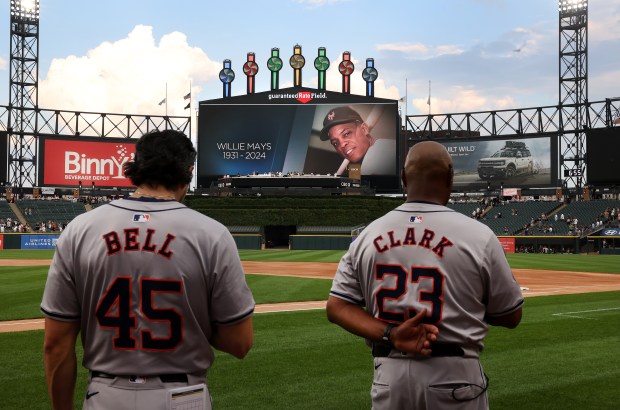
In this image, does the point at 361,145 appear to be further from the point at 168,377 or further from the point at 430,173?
the point at 168,377

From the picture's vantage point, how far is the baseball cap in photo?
218 ft

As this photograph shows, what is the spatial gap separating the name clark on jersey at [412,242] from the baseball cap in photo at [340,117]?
209 ft

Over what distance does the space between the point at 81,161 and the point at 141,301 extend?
72.9 metres

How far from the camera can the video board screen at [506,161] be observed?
6656 centimetres

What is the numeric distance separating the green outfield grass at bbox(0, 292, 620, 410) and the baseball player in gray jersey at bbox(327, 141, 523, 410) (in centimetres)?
352

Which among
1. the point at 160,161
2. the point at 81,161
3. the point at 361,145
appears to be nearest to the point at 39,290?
the point at 160,161

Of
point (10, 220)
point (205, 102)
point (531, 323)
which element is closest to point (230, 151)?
point (205, 102)

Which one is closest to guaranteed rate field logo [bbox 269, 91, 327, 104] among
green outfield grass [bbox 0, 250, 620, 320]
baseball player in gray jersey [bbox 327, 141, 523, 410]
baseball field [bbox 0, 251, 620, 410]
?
green outfield grass [bbox 0, 250, 620, 320]

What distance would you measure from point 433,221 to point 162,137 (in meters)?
1.34

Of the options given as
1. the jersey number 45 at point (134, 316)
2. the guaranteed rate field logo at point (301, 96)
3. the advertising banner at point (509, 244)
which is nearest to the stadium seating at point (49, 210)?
the guaranteed rate field logo at point (301, 96)

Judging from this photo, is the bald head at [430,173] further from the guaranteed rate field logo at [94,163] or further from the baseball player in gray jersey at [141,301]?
the guaranteed rate field logo at [94,163]

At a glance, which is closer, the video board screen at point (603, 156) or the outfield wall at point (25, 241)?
the outfield wall at point (25, 241)

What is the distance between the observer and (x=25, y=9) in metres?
68.6

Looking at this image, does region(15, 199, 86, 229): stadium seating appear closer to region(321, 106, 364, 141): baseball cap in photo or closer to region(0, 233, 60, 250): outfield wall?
region(0, 233, 60, 250): outfield wall
